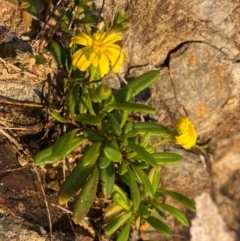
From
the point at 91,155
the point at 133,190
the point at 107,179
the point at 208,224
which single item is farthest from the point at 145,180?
the point at 208,224

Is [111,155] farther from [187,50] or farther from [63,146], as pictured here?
[187,50]

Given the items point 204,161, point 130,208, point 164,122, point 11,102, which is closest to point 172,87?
point 164,122

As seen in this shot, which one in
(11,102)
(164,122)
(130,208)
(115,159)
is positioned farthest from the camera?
(164,122)

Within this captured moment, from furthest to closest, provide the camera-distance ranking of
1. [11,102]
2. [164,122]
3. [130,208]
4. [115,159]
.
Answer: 1. [164,122]
2. [130,208]
3. [11,102]
4. [115,159]

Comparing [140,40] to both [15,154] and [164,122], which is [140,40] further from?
[15,154]

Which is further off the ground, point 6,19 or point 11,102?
point 6,19
